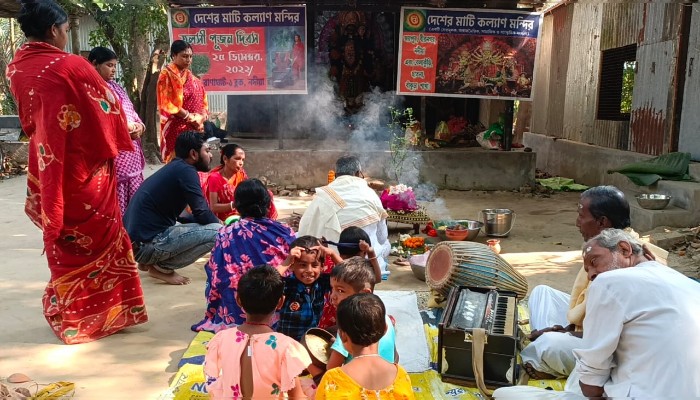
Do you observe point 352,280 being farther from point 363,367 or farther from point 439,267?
point 439,267

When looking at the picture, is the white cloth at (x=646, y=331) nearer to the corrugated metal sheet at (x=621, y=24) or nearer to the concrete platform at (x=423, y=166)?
the concrete platform at (x=423, y=166)

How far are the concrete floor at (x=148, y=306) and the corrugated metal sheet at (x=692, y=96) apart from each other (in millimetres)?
1907

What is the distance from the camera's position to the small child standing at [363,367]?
2.28 m

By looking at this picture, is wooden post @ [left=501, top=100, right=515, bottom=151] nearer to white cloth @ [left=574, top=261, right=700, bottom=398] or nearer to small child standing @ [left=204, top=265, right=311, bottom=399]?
white cloth @ [left=574, top=261, right=700, bottom=398]

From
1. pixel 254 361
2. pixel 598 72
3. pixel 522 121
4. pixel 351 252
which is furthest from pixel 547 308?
pixel 522 121

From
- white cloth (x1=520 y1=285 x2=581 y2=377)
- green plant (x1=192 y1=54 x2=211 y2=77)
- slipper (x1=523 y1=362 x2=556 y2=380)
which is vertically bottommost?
slipper (x1=523 y1=362 x2=556 y2=380)

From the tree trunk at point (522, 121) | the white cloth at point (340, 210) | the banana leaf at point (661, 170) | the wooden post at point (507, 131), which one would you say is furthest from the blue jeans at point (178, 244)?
the tree trunk at point (522, 121)

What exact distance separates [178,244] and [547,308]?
3092mm

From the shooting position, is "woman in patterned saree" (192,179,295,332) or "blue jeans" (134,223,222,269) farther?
"blue jeans" (134,223,222,269)

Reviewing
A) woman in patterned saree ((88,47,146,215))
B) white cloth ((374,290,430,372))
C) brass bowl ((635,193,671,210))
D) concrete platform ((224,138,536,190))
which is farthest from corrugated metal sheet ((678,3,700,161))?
woman in patterned saree ((88,47,146,215))

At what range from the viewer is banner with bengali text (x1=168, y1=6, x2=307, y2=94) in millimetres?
9789

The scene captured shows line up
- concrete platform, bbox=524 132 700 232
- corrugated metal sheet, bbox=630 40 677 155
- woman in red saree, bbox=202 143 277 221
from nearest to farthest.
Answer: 1. woman in red saree, bbox=202 143 277 221
2. concrete platform, bbox=524 132 700 232
3. corrugated metal sheet, bbox=630 40 677 155

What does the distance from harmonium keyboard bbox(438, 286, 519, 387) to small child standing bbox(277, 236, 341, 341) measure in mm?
780

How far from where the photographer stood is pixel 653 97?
928 centimetres
